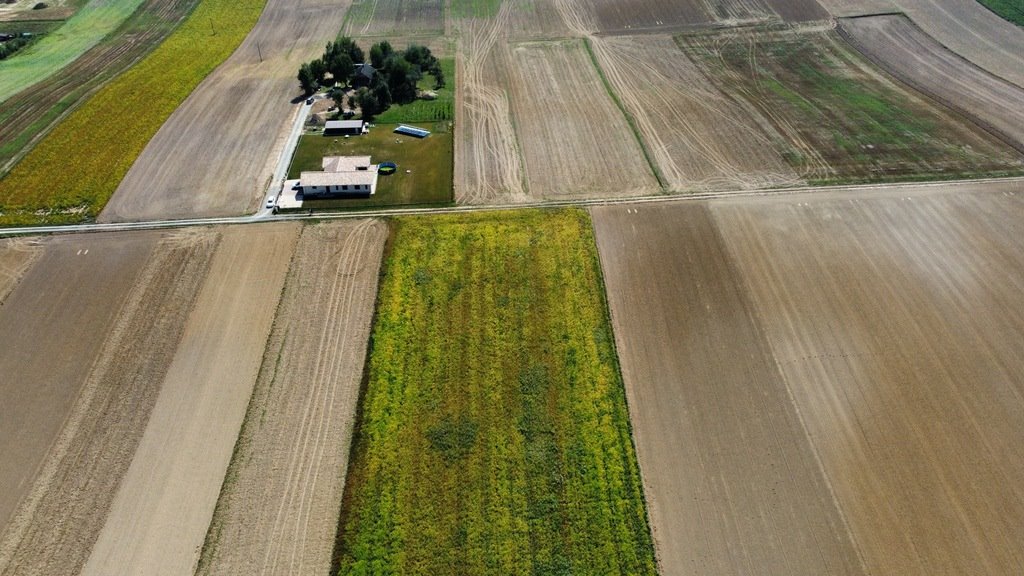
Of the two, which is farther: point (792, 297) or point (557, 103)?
point (557, 103)

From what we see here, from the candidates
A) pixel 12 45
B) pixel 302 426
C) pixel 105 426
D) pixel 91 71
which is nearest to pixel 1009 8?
pixel 302 426

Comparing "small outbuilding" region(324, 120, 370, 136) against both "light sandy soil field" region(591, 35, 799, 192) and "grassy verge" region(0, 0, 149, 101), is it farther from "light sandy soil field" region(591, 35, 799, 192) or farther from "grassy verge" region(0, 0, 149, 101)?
"grassy verge" region(0, 0, 149, 101)

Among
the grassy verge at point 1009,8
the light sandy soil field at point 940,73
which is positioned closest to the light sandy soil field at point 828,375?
the light sandy soil field at point 940,73

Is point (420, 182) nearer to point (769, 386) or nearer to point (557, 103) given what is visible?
point (557, 103)

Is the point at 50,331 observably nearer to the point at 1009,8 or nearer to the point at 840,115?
the point at 840,115

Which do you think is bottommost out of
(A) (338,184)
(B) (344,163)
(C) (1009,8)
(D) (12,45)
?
(A) (338,184)

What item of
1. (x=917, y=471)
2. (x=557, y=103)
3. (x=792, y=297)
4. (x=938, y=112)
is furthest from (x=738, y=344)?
(x=938, y=112)

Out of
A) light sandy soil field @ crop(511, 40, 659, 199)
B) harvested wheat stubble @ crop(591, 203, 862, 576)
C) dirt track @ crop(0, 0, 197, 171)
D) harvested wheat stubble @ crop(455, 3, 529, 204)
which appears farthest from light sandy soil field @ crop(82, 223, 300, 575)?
dirt track @ crop(0, 0, 197, 171)
